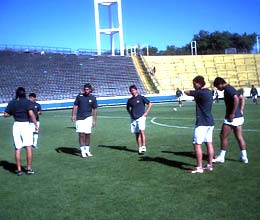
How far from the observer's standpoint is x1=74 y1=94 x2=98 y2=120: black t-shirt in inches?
456

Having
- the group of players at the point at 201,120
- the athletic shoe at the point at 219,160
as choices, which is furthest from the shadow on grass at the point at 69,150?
the athletic shoe at the point at 219,160

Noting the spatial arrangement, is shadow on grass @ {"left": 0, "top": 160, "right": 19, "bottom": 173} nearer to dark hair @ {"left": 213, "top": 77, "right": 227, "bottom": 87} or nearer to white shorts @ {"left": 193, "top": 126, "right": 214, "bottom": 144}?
white shorts @ {"left": 193, "top": 126, "right": 214, "bottom": 144}

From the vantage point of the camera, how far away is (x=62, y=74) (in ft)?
174

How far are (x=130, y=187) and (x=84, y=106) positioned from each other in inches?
171

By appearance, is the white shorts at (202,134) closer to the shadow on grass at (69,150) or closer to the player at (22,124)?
the player at (22,124)

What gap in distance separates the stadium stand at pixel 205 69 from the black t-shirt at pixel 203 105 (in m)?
48.2

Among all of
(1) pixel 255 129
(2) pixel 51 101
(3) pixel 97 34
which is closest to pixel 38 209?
(1) pixel 255 129

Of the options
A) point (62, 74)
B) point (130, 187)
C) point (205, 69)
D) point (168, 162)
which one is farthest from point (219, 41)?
point (130, 187)

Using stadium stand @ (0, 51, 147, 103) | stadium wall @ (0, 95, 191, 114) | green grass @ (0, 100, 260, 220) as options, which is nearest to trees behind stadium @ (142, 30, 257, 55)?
stadium stand @ (0, 51, 147, 103)

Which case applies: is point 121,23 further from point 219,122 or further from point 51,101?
point 219,122

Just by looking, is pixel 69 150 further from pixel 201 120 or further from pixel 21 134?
pixel 201 120

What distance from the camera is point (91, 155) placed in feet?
38.6

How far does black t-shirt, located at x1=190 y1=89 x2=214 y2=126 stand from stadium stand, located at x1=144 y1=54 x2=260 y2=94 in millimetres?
48188

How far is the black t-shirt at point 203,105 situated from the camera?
8562 millimetres
